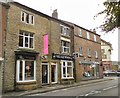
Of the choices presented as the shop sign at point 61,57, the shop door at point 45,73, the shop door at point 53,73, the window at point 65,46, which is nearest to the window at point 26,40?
the shop door at point 45,73

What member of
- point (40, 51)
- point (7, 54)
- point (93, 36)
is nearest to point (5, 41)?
point (7, 54)

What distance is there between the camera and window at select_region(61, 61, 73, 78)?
30.7 metres

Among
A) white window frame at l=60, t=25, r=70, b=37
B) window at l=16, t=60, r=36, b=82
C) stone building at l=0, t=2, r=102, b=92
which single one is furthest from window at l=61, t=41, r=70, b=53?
window at l=16, t=60, r=36, b=82

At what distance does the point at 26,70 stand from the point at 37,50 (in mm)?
2780

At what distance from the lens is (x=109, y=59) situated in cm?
7031

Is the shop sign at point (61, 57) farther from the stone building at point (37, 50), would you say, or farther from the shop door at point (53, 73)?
the shop door at point (53, 73)

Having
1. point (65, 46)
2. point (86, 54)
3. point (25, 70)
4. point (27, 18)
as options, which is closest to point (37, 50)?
point (25, 70)

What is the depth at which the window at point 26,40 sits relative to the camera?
23953mm

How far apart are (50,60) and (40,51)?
2.15 metres

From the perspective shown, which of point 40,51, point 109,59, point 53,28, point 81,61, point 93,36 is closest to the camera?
point 40,51

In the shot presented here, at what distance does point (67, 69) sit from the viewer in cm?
3188

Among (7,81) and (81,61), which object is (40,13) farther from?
(81,61)

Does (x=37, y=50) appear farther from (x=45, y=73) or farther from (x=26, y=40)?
(x=45, y=73)

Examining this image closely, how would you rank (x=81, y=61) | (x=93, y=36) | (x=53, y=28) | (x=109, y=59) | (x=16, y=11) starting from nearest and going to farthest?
(x=16, y=11), (x=53, y=28), (x=81, y=61), (x=93, y=36), (x=109, y=59)
